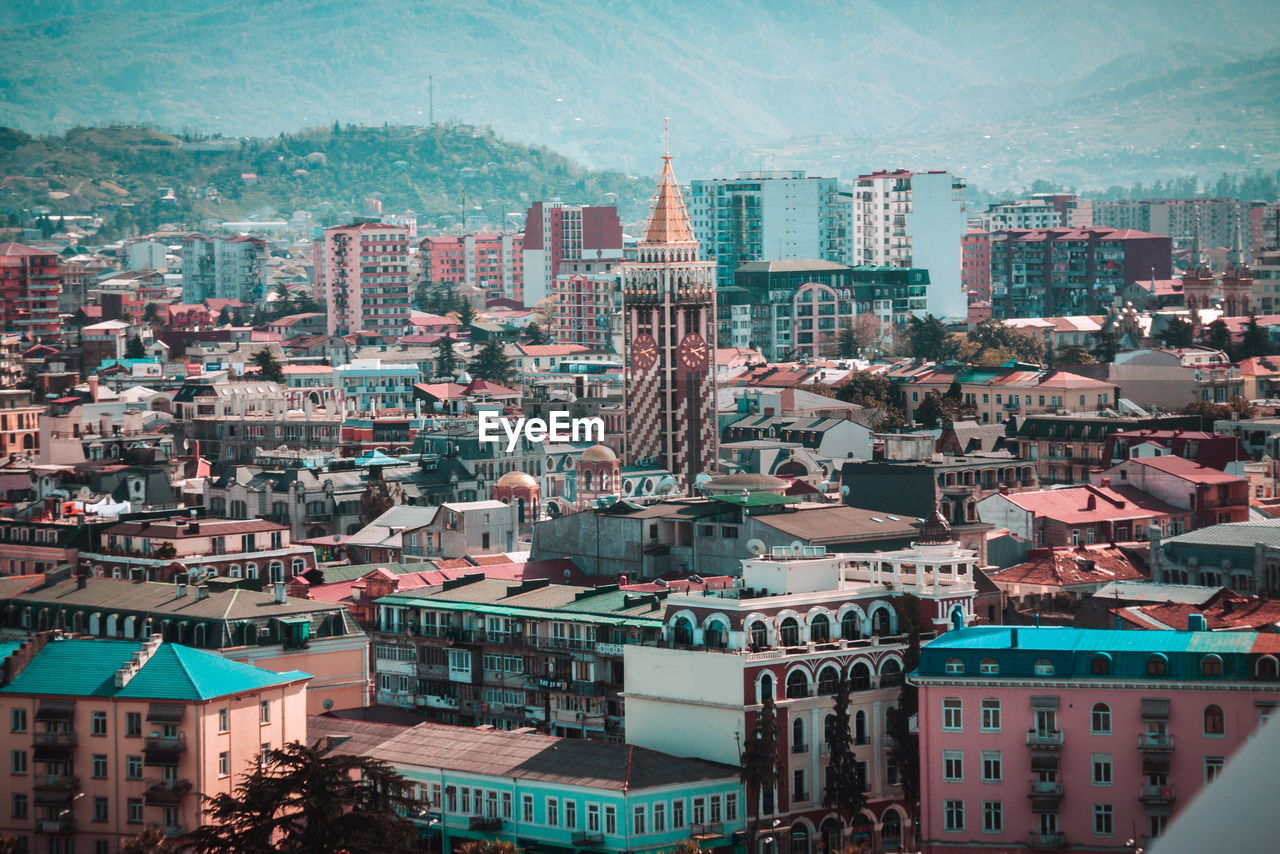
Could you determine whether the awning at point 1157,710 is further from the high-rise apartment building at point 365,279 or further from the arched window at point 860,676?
the high-rise apartment building at point 365,279

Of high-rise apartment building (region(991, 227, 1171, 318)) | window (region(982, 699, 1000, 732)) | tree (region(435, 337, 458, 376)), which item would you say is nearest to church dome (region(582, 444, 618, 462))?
window (region(982, 699, 1000, 732))

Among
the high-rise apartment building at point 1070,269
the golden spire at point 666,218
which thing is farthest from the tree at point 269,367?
the high-rise apartment building at point 1070,269

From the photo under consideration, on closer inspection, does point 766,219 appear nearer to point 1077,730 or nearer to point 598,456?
point 598,456

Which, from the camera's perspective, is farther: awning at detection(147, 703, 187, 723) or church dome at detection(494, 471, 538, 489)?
church dome at detection(494, 471, 538, 489)

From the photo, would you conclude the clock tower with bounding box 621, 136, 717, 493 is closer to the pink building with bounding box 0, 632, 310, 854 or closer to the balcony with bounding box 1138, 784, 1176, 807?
the pink building with bounding box 0, 632, 310, 854

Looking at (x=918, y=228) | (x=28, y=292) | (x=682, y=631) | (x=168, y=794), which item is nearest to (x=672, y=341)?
(x=682, y=631)

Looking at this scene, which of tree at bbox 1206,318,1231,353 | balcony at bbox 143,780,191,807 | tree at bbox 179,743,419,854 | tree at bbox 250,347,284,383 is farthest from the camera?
tree at bbox 250,347,284,383

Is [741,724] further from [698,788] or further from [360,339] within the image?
[360,339]
